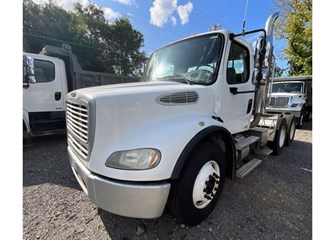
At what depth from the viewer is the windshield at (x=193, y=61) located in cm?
255

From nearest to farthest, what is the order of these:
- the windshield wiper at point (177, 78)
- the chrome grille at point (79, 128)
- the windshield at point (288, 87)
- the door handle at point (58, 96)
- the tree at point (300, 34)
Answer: the chrome grille at point (79, 128) < the windshield wiper at point (177, 78) < the door handle at point (58, 96) < the windshield at point (288, 87) < the tree at point (300, 34)

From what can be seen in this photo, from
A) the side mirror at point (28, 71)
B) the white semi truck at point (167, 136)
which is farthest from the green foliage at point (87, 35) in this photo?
the white semi truck at point (167, 136)

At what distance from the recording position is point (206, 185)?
2.14 m

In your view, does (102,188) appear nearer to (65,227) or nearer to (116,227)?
(116,227)

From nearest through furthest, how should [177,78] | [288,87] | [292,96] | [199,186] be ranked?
[199,186] → [177,78] → [292,96] → [288,87]

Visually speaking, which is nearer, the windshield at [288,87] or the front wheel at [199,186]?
the front wheel at [199,186]

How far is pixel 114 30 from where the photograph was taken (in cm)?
2164

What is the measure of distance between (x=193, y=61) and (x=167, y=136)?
1377 millimetres

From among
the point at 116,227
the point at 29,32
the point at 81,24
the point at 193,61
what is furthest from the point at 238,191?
the point at 81,24

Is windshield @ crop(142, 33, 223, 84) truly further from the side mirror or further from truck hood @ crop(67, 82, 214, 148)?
the side mirror

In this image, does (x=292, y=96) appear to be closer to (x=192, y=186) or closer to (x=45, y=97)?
(x=192, y=186)

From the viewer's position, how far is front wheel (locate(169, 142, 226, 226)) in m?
1.88

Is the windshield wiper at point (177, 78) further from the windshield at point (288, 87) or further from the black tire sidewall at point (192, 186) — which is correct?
the windshield at point (288, 87)

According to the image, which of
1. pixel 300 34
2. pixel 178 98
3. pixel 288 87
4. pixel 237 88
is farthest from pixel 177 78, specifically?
pixel 300 34
